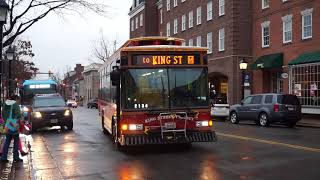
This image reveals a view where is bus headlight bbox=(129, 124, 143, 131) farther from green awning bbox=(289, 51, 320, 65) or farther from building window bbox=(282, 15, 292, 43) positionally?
building window bbox=(282, 15, 292, 43)

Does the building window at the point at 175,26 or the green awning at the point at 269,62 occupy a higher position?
the building window at the point at 175,26

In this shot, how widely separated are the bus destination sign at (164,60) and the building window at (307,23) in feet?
67.7

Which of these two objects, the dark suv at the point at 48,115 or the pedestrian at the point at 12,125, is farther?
Answer: the dark suv at the point at 48,115

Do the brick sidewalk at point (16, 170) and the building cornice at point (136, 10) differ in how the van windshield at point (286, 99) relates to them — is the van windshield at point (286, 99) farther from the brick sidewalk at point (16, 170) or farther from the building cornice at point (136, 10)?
the building cornice at point (136, 10)

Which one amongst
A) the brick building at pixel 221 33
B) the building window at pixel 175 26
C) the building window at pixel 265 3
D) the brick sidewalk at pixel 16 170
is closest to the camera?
the brick sidewalk at pixel 16 170

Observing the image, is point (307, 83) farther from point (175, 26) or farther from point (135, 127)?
point (175, 26)

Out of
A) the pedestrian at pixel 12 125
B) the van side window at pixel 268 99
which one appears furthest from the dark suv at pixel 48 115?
the pedestrian at pixel 12 125

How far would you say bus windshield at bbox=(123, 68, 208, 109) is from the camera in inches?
561

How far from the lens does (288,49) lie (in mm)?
35750

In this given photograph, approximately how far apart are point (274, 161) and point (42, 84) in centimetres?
2509

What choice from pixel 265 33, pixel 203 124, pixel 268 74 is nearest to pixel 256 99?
pixel 268 74

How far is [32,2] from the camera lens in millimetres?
27391

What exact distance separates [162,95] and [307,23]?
2191 cm

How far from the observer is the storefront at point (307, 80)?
31891 millimetres
